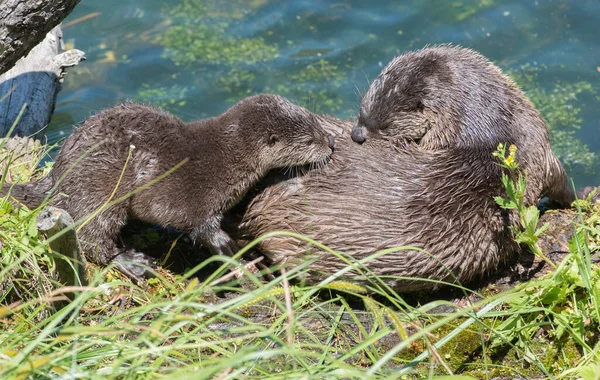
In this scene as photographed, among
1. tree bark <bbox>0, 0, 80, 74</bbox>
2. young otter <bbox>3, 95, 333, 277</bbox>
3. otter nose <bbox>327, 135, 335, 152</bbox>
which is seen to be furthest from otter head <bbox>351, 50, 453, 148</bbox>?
tree bark <bbox>0, 0, 80, 74</bbox>

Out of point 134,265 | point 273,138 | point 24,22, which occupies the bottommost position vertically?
point 134,265

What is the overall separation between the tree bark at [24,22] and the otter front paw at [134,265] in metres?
1.41

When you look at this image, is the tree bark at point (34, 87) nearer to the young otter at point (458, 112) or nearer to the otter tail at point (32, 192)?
the otter tail at point (32, 192)

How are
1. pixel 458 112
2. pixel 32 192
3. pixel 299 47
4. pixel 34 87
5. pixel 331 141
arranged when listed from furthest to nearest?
pixel 299 47, pixel 34 87, pixel 458 112, pixel 331 141, pixel 32 192

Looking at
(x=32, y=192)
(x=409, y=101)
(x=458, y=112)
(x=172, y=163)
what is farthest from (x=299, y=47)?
(x=32, y=192)

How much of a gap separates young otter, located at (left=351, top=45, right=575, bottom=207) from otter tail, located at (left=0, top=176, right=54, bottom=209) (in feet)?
5.99

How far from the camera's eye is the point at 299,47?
7711 mm

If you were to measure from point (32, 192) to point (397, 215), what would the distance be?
2018 mm

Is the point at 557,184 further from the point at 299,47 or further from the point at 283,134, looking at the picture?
the point at 299,47

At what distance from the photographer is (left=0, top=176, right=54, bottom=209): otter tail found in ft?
13.2

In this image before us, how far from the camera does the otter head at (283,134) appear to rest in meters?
4.10

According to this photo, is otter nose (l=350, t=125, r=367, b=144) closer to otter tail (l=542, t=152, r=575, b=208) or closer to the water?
otter tail (l=542, t=152, r=575, b=208)

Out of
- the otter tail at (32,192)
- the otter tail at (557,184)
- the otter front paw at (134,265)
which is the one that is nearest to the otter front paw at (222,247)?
the otter front paw at (134,265)

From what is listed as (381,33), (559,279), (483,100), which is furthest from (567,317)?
(381,33)
